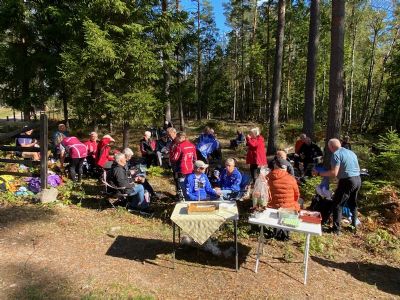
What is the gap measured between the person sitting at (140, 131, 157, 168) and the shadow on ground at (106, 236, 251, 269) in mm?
5310

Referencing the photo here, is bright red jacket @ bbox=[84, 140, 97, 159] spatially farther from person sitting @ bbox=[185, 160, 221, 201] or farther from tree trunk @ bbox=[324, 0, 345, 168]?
tree trunk @ bbox=[324, 0, 345, 168]

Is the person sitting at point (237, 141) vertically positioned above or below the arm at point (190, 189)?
above

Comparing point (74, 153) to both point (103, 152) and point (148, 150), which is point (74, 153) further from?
point (148, 150)

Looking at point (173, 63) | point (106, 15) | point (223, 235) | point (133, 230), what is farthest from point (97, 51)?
point (223, 235)

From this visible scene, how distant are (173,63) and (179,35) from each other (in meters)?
1.18

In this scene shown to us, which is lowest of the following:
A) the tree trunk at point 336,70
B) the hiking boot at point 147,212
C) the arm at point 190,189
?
the hiking boot at point 147,212

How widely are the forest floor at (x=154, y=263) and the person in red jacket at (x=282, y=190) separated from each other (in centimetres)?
88

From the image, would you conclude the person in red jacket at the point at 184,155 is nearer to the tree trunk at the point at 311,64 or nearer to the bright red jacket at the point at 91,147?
the bright red jacket at the point at 91,147

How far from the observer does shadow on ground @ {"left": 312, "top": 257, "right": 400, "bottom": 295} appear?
18.2 feet

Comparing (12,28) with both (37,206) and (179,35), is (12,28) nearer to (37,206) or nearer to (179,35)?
(179,35)

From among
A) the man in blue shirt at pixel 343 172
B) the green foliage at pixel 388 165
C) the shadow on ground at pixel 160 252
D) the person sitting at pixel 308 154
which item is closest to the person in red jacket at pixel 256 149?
the person sitting at pixel 308 154

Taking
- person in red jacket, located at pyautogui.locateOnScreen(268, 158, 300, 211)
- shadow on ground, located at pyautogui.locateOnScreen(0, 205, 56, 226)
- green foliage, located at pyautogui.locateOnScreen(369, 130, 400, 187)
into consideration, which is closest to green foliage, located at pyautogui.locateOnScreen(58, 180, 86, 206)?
shadow on ground, located at pyautogui.locateOnScreen(0, 205, 56, 226)

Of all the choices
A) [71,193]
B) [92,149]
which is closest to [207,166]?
[71,193]

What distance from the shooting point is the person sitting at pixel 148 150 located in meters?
11.7
